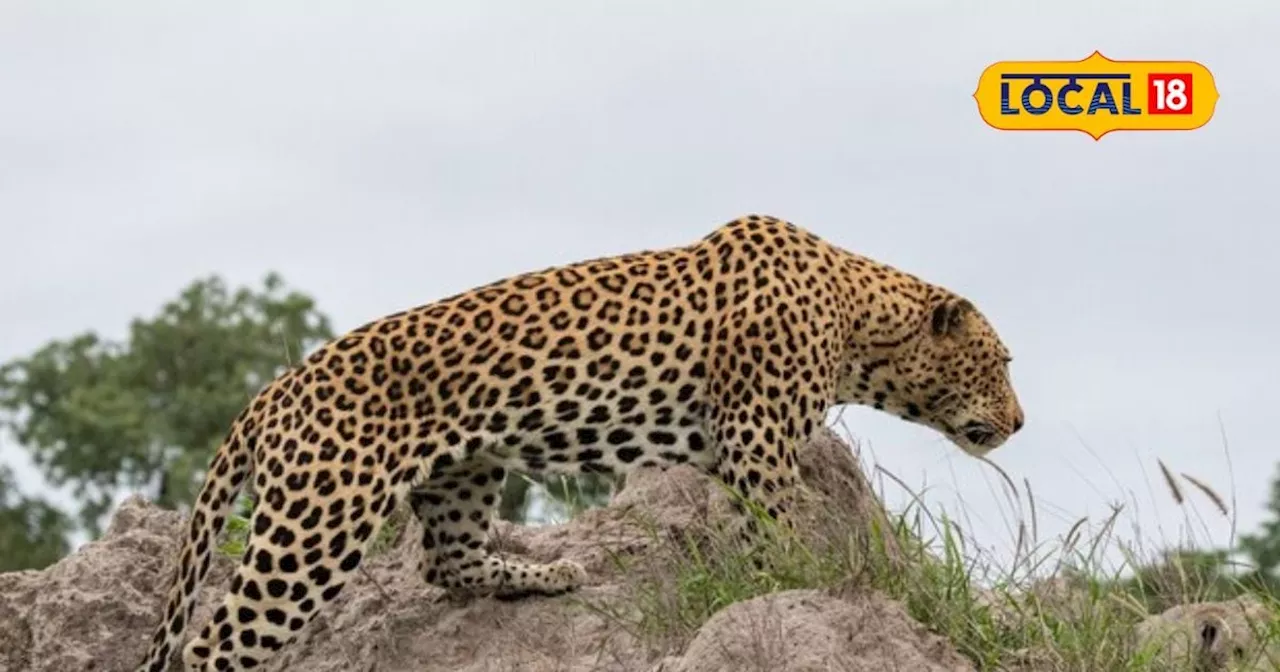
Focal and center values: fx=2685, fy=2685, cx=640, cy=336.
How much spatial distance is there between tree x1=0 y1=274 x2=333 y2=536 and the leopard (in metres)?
44.0

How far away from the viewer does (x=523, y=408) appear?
42.0 ft

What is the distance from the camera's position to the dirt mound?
41.5 ft

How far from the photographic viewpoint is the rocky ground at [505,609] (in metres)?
11.5

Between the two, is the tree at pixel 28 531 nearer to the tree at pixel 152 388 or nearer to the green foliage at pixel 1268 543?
the tree at pixel 152 388

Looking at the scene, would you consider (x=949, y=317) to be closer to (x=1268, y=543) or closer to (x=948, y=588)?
(x=948, y=588)

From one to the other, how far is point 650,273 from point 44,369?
5292 centimetres

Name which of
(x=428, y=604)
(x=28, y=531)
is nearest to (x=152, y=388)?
(x=28, y=531)

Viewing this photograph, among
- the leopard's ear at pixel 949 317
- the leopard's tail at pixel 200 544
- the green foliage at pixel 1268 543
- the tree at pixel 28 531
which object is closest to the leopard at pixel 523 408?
the leopard's tail at pixel 200 544

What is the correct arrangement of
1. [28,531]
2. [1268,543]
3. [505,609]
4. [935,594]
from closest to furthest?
[935,594]
[505,609]
[1268,543]
[28,531]

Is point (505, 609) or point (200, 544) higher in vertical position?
point (200, 544)

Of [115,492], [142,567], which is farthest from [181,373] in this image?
[142,567]

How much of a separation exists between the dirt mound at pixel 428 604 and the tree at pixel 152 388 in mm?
43056

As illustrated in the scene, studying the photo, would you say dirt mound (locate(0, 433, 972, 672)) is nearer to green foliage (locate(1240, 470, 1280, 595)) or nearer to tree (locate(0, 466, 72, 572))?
green foliage (locate(1240, 470, 1280, 595))

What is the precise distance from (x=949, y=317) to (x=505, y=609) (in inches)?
111
